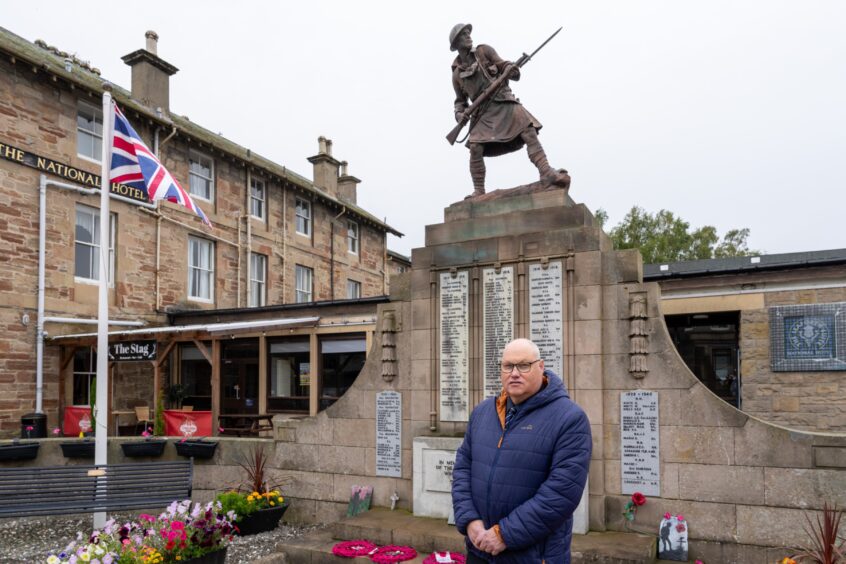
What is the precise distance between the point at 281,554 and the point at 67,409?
31.3 ft

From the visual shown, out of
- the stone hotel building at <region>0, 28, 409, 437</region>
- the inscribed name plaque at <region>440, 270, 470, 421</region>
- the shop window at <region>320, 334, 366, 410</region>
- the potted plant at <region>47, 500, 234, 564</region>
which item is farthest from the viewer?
the shop window at <region>320, 334, 366, 410</region>

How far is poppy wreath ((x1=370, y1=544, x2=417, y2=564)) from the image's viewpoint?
6.16 metres

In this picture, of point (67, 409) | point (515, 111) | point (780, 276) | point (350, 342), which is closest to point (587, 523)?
point (515, 111)

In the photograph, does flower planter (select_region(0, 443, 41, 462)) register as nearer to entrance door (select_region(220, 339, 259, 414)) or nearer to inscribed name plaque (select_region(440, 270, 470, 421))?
inscribed name plaque (select_region(440, 270, 470, 421))

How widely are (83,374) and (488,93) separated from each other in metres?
13.2

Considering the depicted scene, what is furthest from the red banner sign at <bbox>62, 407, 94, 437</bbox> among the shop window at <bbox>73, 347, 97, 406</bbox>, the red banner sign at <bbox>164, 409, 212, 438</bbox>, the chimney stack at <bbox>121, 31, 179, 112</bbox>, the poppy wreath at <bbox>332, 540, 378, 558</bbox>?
the poppy wreath at <bbox>332, 540, 378, 558</bbox>

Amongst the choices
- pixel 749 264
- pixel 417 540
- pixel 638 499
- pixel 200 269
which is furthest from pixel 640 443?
pixel 200 269

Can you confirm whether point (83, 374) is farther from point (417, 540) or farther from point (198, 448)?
point (417, 540)

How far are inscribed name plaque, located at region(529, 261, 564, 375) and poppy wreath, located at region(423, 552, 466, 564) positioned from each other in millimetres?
2236

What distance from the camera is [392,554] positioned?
6340 millimetres

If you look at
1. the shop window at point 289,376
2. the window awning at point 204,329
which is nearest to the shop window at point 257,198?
the shop window at point 289,376

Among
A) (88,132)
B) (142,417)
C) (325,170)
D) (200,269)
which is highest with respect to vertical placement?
(325,170)

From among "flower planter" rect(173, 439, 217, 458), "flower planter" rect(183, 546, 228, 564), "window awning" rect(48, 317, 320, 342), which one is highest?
"window awning" rect(48, 317, 320, 342)

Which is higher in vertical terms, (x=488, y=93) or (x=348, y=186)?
(x=348, y=186)
